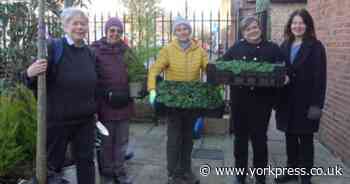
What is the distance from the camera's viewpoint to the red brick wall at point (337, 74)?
17.1ft

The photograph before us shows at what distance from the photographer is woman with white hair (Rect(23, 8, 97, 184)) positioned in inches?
131

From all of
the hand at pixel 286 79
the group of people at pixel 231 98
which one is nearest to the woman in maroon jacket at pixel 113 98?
the group of people at pixel 231 98

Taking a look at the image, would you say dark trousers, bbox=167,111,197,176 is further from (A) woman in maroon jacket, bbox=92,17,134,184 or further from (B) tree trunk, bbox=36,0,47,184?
(B) tree trunk, bbox=36,0,47,184

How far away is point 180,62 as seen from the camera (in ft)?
13.5

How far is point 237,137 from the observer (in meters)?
4.28

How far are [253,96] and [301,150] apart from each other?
2.84 ft

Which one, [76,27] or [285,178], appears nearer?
[76,27]

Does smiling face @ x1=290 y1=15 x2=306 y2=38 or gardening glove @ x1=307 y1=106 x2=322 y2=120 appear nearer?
gardening glove @ x1=307 y1=106 x2=322 y2=120

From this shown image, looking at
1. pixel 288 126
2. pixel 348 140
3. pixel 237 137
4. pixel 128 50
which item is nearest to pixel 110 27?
pixel 128 50

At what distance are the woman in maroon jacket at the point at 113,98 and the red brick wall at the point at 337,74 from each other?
2.77 meters

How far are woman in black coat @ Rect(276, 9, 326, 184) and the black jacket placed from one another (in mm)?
2093

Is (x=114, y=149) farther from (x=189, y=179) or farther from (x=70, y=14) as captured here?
(x=70, y=14)

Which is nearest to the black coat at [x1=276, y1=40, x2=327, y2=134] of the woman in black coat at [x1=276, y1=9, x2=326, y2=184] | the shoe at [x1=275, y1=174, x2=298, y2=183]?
the woman in black coat at [x1=276, y1=9, x2=326, y2=184]

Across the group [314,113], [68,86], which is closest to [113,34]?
[68,86]
